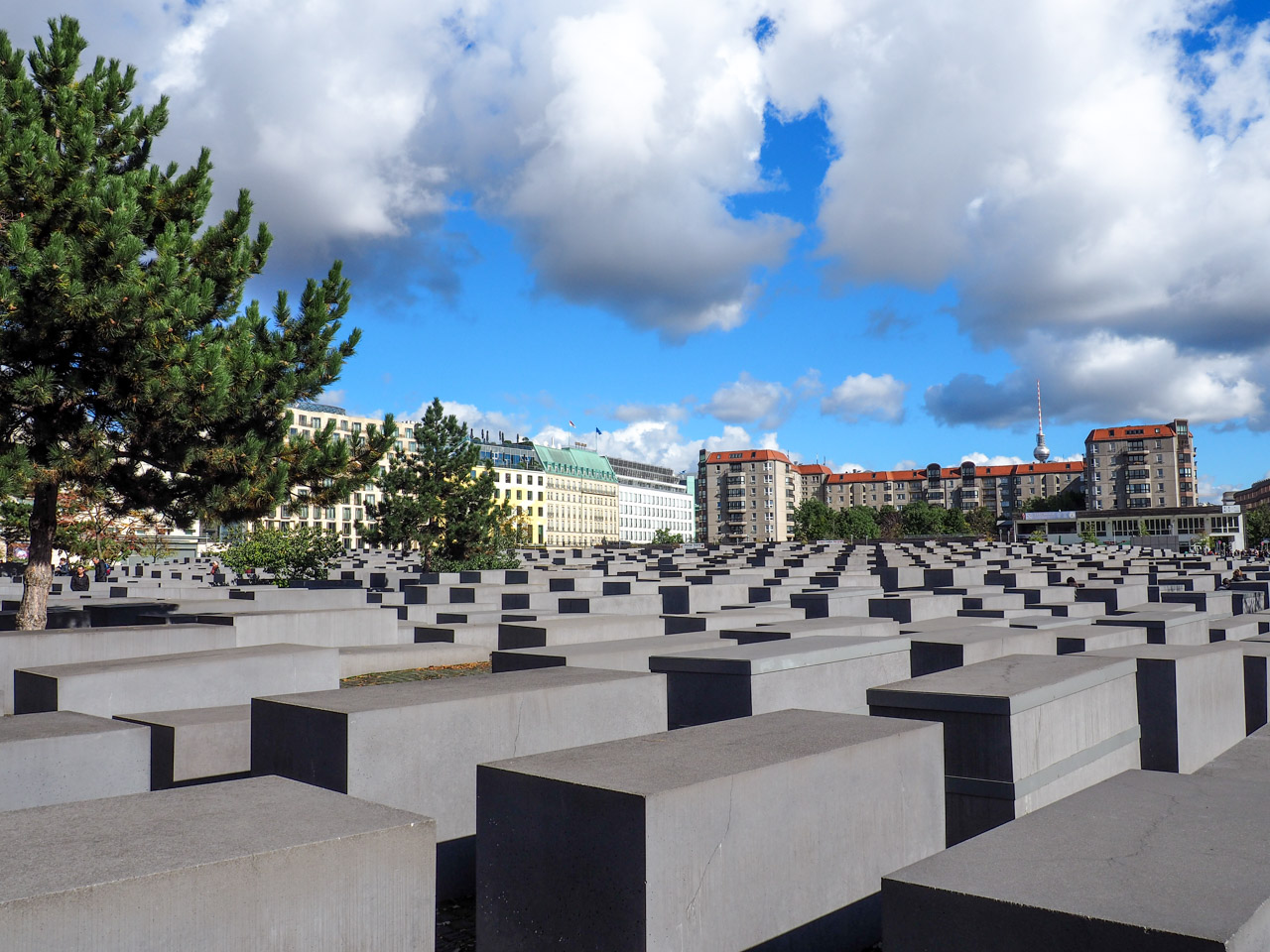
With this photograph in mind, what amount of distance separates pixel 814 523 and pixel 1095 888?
116 metres

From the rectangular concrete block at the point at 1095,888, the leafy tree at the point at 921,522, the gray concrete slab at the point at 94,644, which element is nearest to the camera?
the rectangular concrete block at the point at 1095,888

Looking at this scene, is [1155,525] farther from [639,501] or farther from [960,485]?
[639,501]

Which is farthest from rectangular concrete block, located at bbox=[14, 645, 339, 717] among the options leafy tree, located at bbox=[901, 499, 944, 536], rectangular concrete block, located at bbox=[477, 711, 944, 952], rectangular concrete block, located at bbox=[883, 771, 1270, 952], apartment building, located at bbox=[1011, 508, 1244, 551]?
leafy tree, located at bbox=[901, 499, 944, 536]

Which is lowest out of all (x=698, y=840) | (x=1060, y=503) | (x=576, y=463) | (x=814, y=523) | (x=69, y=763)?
(x=69, y=763)

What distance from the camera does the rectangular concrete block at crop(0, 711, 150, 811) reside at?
532cm

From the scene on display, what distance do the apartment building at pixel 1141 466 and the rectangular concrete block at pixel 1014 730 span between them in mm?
149011

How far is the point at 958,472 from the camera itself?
18150cm

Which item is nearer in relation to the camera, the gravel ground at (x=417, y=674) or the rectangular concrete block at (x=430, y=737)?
the rectangular concrete block at (x=430, y=737)

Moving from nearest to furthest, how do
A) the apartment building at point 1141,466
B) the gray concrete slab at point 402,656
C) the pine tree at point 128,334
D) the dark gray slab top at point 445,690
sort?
the dark gray slab top at point 445,690, the pine tree at point 128,334, the gray concrete slab at point 402,656, the apartment building at point 1141,466

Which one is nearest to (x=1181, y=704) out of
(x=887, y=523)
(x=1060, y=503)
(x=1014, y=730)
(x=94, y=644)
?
(x=1014, y=730)

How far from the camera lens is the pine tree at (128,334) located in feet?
33.1

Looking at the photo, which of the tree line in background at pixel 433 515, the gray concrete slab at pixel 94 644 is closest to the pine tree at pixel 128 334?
the gray concrete slab at pixel 94 644

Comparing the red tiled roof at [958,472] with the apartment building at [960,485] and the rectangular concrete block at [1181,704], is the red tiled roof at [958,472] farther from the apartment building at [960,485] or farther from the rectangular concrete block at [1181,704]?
the rectangular concrete block at [1181,704]

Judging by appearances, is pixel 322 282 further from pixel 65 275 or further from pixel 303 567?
pixel 303 567
